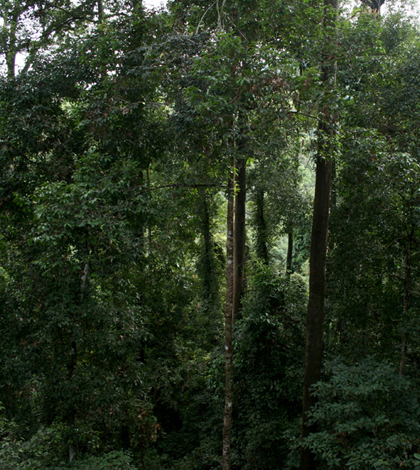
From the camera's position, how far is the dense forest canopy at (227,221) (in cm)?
641

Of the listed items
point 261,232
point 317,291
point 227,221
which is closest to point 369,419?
point 317,291

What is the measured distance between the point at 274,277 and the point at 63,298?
506cm

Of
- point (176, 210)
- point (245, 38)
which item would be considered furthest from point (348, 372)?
point (245, 38)

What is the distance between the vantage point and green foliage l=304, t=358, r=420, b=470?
510 centimetres

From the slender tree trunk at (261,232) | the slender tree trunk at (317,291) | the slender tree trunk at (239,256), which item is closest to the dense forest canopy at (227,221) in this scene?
the slender tree trunk at (317,291)

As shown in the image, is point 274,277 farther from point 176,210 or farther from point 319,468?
point 319,468

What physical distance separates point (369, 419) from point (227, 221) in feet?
13.3

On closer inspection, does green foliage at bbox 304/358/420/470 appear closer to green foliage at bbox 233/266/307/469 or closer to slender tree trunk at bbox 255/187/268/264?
green foliage at bbox 233/266/307/469

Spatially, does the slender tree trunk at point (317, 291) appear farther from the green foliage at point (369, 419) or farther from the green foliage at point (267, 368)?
the green foliage at point (267, 368)

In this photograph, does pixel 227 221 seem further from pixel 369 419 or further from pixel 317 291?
pixel 369 419

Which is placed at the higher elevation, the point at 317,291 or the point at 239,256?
the point at 239,256

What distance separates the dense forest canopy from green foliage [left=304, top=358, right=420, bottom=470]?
0.12 feet

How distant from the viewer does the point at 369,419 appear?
18.5ft

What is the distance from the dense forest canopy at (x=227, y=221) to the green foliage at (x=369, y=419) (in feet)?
0.12
